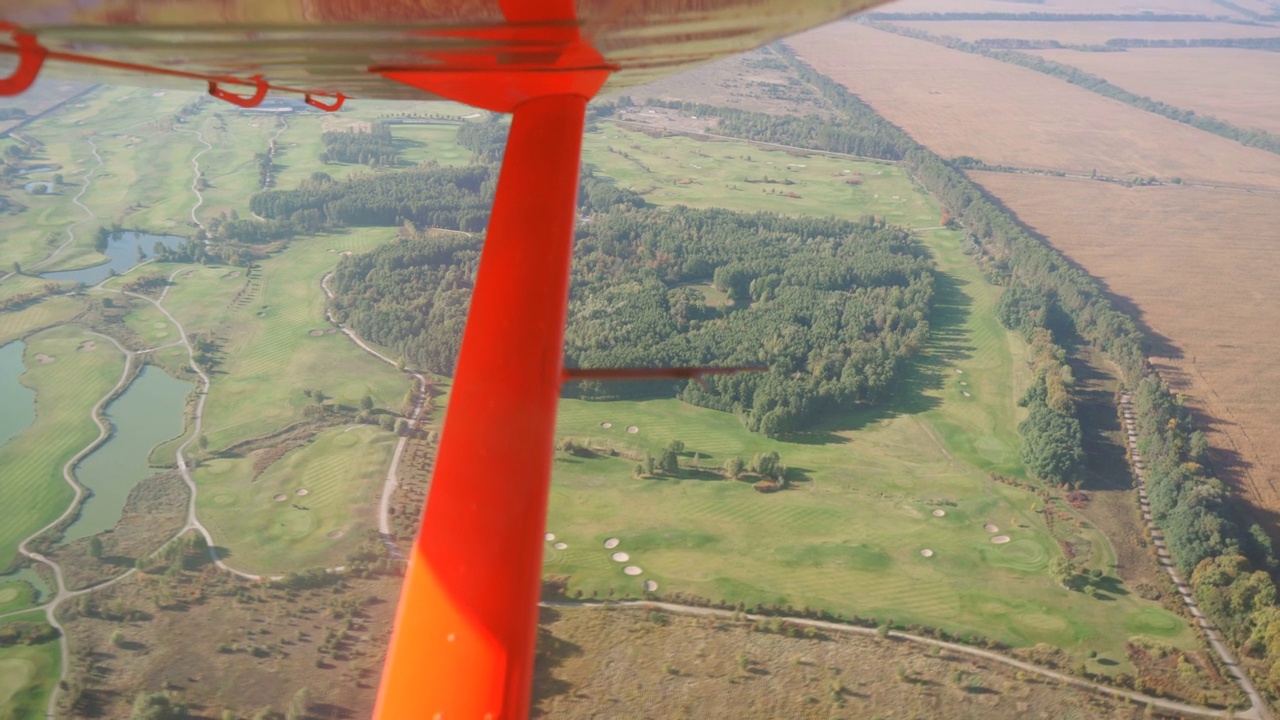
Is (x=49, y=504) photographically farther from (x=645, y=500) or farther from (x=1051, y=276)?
(x=1051, y=276)

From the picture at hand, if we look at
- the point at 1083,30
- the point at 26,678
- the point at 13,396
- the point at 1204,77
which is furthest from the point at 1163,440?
the point at 1083,30

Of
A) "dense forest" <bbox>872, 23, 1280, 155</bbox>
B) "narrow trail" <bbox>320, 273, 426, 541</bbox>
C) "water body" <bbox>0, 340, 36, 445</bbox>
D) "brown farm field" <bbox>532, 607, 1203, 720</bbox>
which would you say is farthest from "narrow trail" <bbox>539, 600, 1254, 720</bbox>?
"dense forest" <bbox>872, 23, 1280, 155</bbox>

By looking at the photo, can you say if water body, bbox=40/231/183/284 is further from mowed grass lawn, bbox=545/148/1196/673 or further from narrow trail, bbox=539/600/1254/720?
narrow trail, bbox=539/600/1254/720

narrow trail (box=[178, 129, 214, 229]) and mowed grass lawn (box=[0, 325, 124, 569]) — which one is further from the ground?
narrow trail (box=[178, 129, 214, 229])

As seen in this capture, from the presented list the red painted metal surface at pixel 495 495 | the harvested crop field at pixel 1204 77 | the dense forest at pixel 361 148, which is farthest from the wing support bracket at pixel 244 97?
the harvested crop field at pixel 1204 77

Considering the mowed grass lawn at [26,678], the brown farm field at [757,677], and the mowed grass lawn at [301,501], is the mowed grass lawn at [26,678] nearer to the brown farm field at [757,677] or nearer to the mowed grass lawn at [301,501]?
the mowed grass lawn at [301,501]

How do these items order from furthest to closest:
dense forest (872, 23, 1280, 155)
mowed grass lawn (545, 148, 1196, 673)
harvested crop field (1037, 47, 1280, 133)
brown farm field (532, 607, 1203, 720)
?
harvested crop field (1037, 47, 1280, 133)
dense forest (872, 23, 1280, 155)
mowed grass lawn (545, 148, 1196, 673)
brown farm field (532, 607, 1203, 720)
